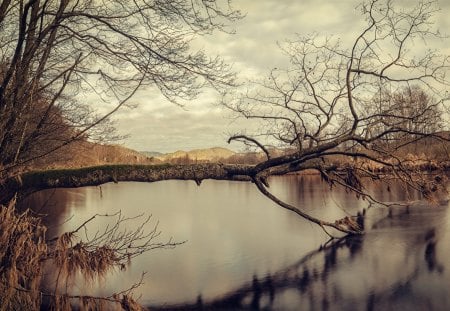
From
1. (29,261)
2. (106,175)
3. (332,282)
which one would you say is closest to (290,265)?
(332,282)

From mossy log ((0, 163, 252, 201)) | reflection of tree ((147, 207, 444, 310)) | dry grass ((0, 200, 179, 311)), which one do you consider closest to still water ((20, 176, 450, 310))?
reflection of tree ((147, 207, 444, 310))

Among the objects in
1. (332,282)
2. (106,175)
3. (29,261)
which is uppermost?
(106,175)

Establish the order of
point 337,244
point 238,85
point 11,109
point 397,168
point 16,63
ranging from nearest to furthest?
point 11,109 < point 16,63 < point 238,85 < point 397,168 < point 337,244

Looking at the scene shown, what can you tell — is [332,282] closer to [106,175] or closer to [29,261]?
[106,175]

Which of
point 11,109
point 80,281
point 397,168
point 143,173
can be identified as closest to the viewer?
point 11,109

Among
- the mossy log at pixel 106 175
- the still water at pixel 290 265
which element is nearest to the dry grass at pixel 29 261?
the still water at pixel 290 265

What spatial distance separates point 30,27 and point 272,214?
12.6 meters

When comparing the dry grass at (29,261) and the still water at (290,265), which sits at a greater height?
the dry grass at (29,261)

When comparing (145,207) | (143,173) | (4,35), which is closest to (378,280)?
(143,173)

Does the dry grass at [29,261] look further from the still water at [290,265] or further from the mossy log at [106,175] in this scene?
the mossy log at [106,175]

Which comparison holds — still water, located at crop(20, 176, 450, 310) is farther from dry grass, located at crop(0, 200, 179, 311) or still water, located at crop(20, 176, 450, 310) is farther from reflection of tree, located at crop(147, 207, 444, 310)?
dry grass, located at crop(0, 200, 179, 311)

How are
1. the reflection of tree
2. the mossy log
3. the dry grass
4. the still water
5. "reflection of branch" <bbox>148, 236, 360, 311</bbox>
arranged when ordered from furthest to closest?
1. the mossy log
2. the still water
3. the reflection of tree
4. "reflection of branch" <bbox>148, 236, 360, 311</bbox>
5. the dry grass

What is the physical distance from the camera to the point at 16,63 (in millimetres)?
6023

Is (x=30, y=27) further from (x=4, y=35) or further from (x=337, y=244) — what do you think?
(x=337, y=244)
